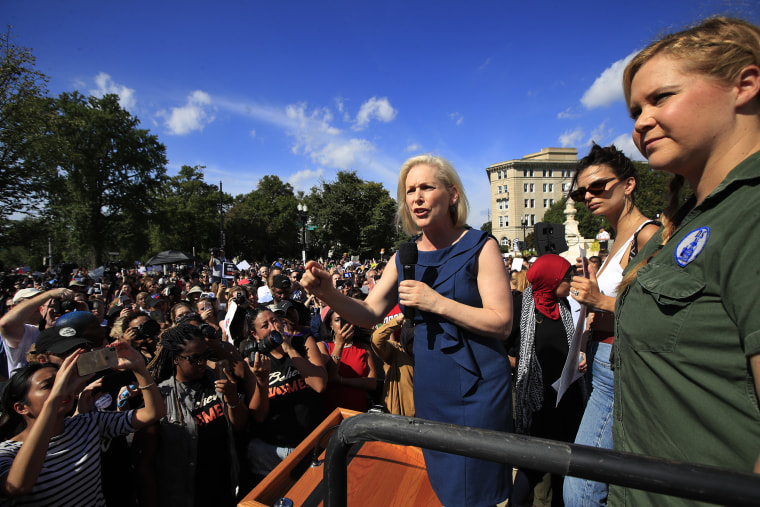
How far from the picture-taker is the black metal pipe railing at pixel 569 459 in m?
0.56

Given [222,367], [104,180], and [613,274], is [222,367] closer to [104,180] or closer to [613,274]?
[613,274]

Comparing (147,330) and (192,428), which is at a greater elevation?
(147,330)

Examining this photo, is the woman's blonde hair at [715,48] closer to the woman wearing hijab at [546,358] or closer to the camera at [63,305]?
the woman wearing hijab at [546,358]

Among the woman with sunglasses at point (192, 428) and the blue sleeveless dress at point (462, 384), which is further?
the woman with sunglasses at point (192, 428)

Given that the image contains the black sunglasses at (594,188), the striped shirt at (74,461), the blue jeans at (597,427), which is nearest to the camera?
the blue jeans at (597,427)

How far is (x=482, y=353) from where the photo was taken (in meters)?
1.67

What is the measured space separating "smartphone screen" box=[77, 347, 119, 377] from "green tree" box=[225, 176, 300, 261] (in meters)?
47.1

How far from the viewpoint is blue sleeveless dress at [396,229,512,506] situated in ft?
5.20

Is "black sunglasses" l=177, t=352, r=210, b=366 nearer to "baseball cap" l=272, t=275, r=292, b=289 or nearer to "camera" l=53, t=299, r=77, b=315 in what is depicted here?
"camera" l=53, t=299, r=77, b=315

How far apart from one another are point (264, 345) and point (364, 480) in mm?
1559

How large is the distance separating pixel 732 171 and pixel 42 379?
3421 millimetres

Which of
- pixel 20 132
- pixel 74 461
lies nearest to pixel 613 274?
pixel 74 461

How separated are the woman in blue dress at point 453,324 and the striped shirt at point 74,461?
76.9 inches

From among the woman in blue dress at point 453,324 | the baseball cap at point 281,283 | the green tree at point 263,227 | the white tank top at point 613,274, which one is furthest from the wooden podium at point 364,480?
the green tree at point 263,227
